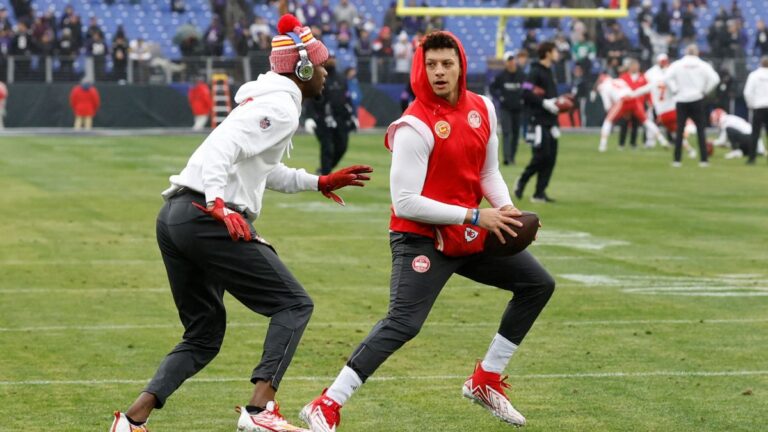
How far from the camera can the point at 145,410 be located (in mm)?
7148

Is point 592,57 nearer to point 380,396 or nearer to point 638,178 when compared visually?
point 638,178

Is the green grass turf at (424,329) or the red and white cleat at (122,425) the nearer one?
the red and white cleat at (122,425)

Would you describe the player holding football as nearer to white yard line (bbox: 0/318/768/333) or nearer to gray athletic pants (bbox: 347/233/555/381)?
white yard line (bbox: 0/318/768/333)

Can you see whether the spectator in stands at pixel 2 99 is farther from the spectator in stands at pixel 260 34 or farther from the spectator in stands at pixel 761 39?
the spectator in stands at pixel 761 39

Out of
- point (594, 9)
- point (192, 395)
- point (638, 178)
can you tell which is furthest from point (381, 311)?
point (594, 9)

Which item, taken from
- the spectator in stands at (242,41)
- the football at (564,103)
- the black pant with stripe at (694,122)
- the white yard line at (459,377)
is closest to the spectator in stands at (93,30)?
the spectator in stands at (242,41)

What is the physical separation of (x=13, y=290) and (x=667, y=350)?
5775 millimetres

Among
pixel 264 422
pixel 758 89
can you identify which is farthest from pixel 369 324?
pixel 758 89

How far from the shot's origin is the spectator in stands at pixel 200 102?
1699 inches

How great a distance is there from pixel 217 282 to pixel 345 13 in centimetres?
3989

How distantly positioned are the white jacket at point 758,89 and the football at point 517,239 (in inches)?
973

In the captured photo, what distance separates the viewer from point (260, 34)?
147 feet

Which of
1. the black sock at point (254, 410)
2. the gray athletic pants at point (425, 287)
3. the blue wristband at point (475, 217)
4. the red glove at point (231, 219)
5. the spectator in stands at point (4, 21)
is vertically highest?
the red glove at point (231, 219)

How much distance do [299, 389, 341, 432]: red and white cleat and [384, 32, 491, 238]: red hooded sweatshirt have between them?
94cm
